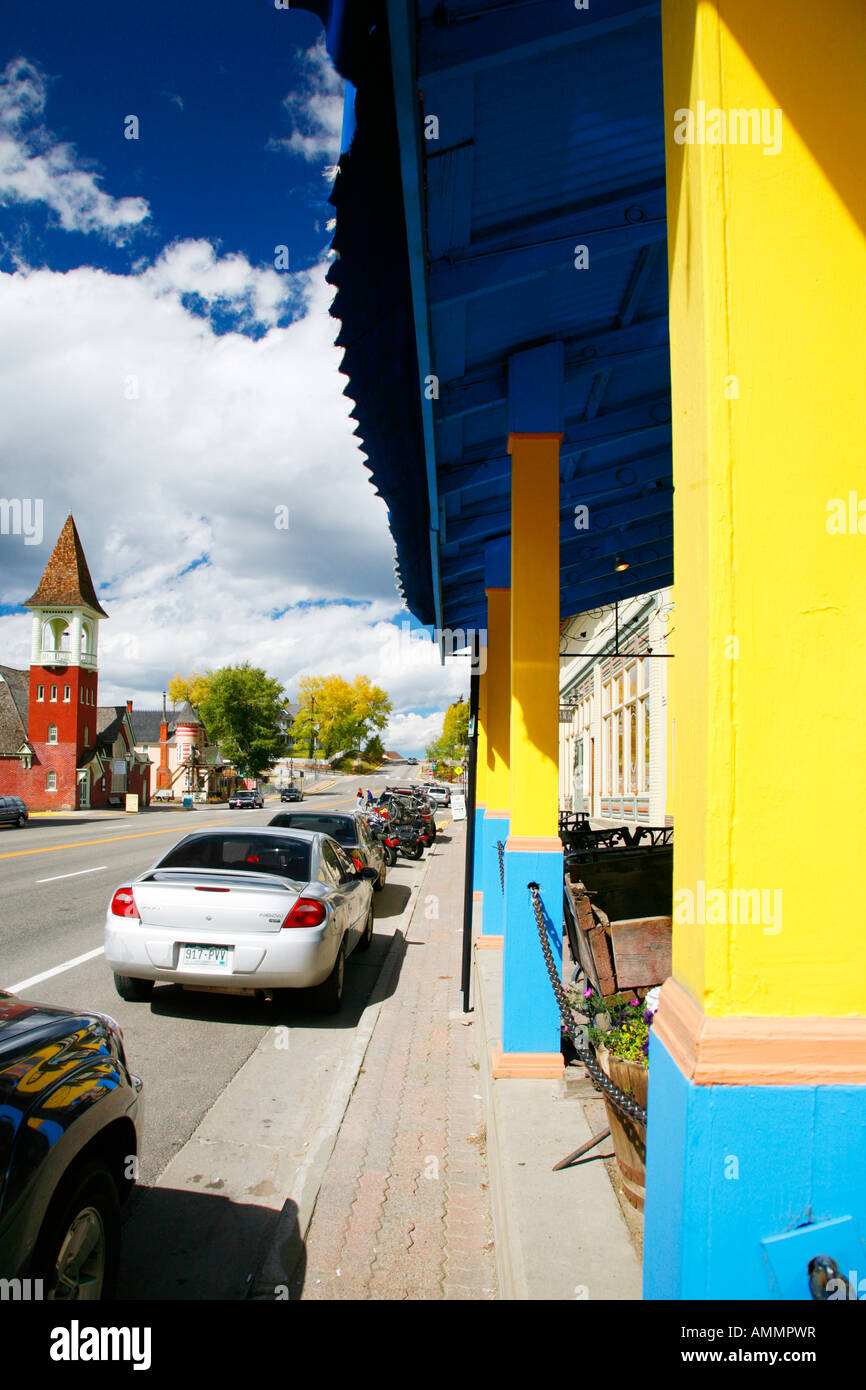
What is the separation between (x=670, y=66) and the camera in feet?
6.11

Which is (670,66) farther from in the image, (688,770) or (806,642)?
(688,770)

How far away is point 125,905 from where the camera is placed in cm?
638

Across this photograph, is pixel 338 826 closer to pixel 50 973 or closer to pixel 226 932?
pixel 50 973

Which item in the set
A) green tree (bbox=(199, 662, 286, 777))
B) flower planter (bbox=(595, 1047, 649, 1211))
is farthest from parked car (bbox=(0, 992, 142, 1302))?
green tree (bbox=(199, 662, 286, 777))

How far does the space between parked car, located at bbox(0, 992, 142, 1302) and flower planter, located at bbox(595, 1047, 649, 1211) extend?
1.82 meters

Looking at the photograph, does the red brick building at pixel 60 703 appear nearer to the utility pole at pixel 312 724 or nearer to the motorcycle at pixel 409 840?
the motorcycle at pixel 409 840

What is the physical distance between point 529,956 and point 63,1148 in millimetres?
2937

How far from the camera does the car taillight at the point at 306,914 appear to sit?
6.21m

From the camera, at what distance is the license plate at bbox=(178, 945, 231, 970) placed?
20.0 feet

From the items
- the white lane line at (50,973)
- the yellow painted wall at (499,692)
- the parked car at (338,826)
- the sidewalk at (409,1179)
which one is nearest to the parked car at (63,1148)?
the sidewalk at (409,1179)

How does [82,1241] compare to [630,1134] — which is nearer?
[82,1241]

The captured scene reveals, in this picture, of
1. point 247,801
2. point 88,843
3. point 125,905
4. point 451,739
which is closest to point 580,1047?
point 125,905
